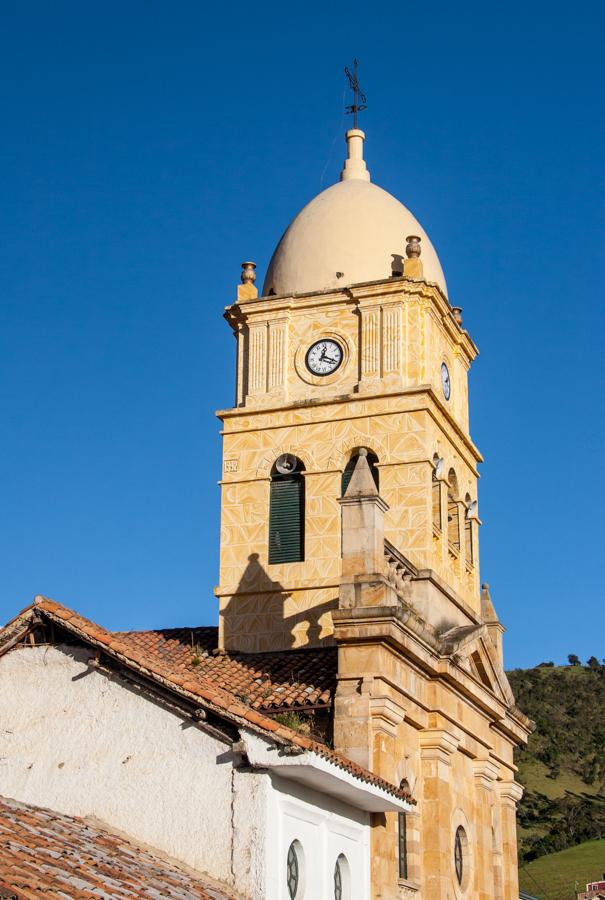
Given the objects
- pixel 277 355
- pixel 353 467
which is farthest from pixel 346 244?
pixel 353 467

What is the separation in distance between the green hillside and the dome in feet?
108

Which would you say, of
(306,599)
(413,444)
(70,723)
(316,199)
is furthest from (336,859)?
(316,199)

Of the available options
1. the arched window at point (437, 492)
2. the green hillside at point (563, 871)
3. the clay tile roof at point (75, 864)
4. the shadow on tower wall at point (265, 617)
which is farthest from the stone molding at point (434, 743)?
the green hillside at point (563, 871)

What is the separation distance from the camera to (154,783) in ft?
61.6

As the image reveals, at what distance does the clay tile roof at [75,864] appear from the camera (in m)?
14.5

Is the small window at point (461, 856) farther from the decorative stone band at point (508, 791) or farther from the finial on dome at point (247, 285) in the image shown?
the finial on dome at point (247, 285)

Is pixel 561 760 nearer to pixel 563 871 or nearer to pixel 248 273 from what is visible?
pixel 563 871

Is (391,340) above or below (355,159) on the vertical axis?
below

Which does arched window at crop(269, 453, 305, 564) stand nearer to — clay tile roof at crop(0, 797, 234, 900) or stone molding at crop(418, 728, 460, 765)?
stone molding at crop(418, 728, 460, 765)

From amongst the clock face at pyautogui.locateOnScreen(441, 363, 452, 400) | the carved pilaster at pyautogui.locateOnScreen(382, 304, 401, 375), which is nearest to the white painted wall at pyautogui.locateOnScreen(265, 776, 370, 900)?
the carved pilaster at pyautogui.locateOnScreen(382, 304, 401, 375)

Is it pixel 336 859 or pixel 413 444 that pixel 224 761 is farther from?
pixel 413 444

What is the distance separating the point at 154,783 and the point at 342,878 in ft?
10.3

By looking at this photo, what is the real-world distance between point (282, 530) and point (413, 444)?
3063 mm

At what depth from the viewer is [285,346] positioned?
30656 mm
